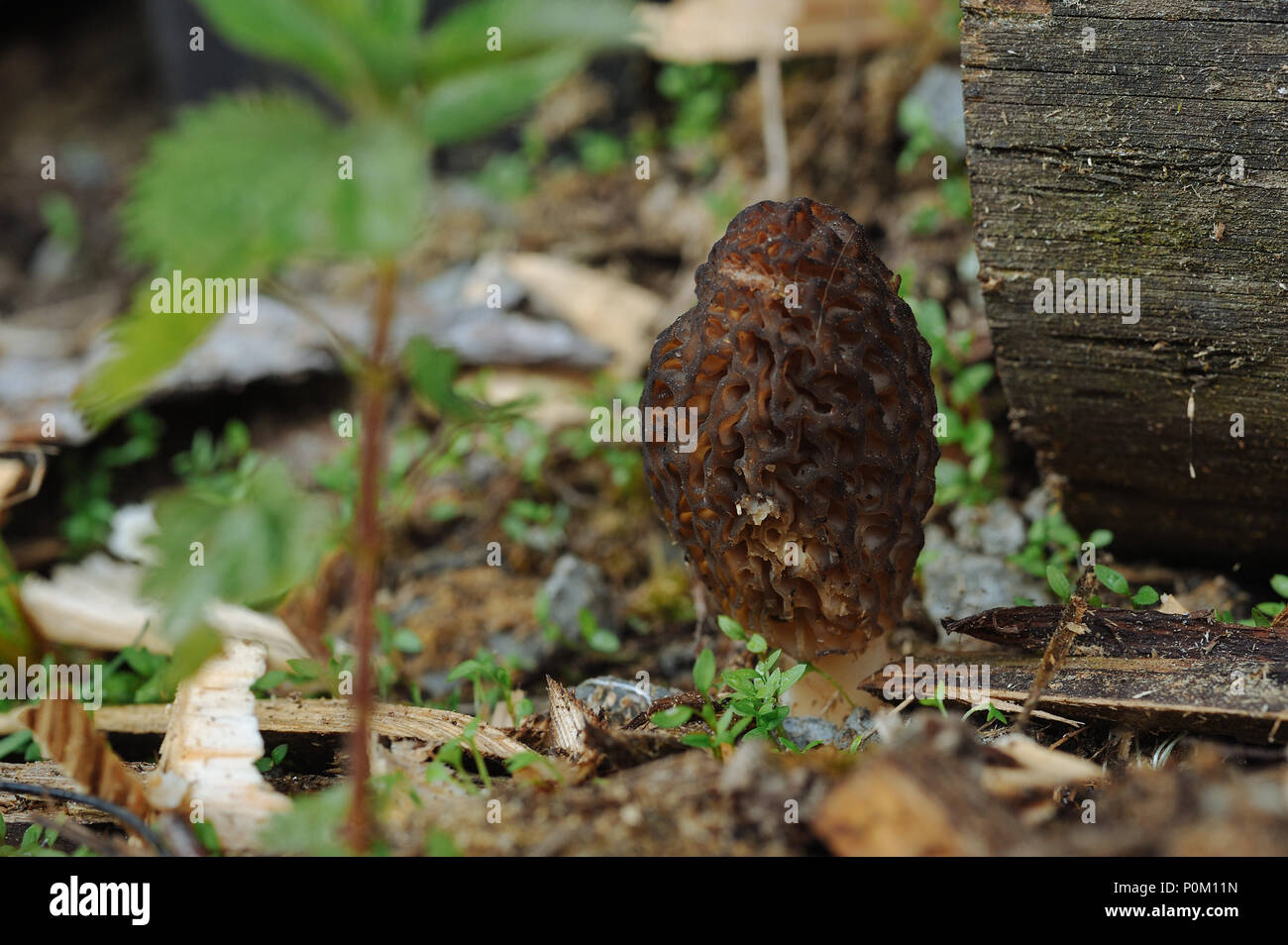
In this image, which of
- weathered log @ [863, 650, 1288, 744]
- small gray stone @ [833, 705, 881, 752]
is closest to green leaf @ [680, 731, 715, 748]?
small gray stone @ [833, 705, 881, 752]

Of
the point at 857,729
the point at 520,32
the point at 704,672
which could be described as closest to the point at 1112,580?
the point at 857,729

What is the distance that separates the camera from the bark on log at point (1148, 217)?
278cm

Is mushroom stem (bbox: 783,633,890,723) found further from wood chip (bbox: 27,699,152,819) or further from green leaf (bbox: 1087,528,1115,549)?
wood chip (bbox: 27,699,152,819)

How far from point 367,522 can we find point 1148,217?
2.18 m

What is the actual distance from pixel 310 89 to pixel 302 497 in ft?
20.4

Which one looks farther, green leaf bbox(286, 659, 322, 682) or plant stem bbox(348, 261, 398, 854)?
green leaf bbox(286, 659, 322, 682)

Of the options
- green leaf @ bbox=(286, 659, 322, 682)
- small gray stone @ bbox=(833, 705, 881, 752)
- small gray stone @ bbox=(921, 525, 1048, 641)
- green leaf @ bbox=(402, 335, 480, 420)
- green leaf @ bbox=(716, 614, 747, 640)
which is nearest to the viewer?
green leaf @ bbox=(402, 335, 480, 420)

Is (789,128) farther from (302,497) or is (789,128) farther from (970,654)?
(302,497)

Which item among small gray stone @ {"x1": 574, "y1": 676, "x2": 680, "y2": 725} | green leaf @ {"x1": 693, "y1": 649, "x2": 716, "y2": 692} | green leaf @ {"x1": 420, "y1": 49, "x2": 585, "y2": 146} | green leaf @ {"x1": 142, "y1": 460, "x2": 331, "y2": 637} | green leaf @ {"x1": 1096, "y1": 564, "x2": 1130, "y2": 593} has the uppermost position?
green leaf @ {"x1": 420, "y1": 49, "x2": 585, "y2": 146}

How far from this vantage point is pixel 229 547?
173 cm

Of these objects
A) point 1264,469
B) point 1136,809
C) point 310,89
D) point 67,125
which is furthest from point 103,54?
point 1136,809

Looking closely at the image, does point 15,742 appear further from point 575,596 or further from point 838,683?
point 838,683

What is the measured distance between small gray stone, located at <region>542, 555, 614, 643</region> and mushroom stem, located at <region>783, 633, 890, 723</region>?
971 mm

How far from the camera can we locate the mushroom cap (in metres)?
2.70
